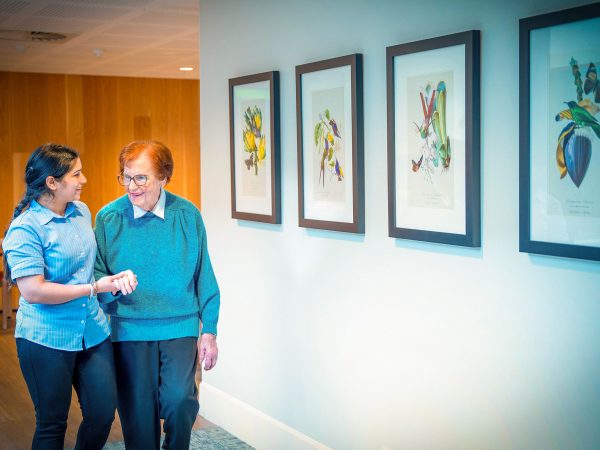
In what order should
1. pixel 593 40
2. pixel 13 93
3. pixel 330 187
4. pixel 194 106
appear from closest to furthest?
pixel 593 40 < pixel 330 187 < pixel 13 93 < pixel 194 106

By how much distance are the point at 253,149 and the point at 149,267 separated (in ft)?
3.77

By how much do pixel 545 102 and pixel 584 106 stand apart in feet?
0.47

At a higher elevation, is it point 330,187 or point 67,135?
point 67,135

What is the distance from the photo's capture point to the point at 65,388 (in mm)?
2805

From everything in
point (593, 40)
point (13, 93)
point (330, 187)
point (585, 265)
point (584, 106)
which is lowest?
point (585, 265)

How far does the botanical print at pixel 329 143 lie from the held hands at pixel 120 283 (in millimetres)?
974

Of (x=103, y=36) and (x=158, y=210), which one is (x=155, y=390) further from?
(x=103, y=36)

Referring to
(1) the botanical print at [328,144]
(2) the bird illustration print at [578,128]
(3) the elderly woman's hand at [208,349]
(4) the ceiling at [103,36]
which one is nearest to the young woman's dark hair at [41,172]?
(3) the elderly woman's hand at [208,349]

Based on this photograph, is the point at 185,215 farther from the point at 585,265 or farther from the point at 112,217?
the point at 585,265

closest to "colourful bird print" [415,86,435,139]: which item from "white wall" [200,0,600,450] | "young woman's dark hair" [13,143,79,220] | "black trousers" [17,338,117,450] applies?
"white wall" [200,0,600,450]

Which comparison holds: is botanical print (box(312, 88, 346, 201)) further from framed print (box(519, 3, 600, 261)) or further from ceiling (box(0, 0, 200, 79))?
ceiling (box(0, 0, 200, 79))

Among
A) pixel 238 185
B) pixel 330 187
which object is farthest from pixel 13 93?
pixel 330 187

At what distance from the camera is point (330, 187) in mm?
3361

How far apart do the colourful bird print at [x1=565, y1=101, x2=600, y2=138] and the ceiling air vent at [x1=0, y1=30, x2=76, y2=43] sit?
4323mm
